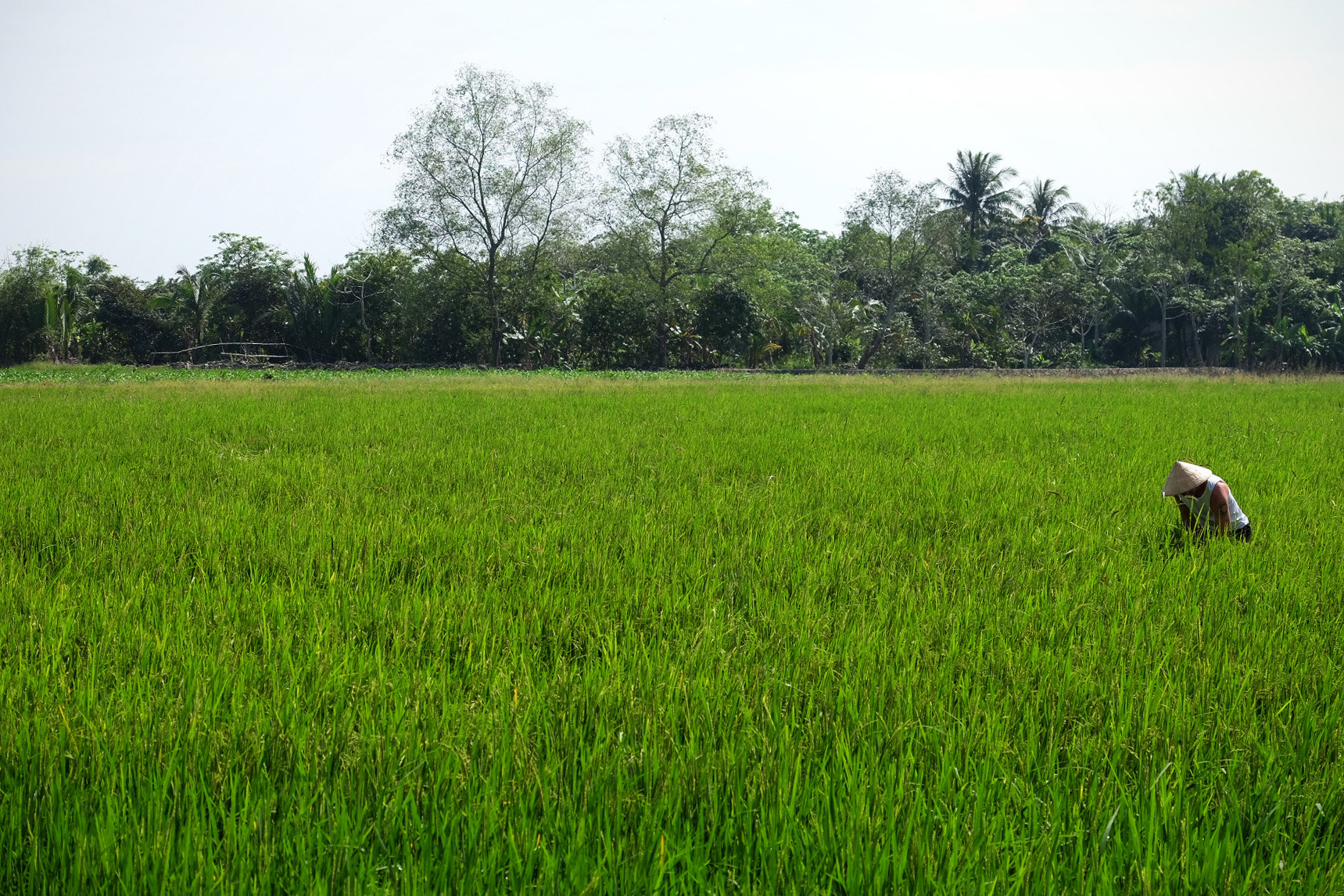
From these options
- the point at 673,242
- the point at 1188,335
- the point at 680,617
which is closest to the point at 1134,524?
the point at 680,617

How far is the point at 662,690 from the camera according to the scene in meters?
2.02

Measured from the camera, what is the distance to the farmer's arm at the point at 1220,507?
3.62 metres

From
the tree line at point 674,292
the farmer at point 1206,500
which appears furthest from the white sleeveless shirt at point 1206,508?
the tree line at point 674,292

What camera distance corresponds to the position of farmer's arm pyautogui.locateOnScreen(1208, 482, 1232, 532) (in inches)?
142

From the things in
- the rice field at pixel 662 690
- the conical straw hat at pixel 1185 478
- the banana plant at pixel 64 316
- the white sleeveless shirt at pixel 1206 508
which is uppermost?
the banana plant at pixel 64 316

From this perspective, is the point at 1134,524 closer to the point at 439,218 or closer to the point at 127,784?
the point at 127,784

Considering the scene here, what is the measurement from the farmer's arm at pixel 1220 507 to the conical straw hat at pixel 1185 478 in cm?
7

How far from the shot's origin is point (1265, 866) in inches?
53.6

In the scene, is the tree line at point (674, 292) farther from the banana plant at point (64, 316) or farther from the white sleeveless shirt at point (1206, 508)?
the white sleeveless shirt at point (1206, 508)

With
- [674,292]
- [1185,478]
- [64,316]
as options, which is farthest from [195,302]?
[1185,478]

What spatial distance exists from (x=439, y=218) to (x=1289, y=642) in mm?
32219

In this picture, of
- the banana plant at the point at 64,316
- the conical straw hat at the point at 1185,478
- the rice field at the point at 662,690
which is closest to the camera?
the rice field at the point at 662,690

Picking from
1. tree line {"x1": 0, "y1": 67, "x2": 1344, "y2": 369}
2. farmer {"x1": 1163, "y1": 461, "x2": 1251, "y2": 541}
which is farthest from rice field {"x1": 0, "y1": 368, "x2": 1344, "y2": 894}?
tree line {"x1": 0, "y1": 67, "x2": 1344, "y2": 369}

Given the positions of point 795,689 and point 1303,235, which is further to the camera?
point 1303,235
